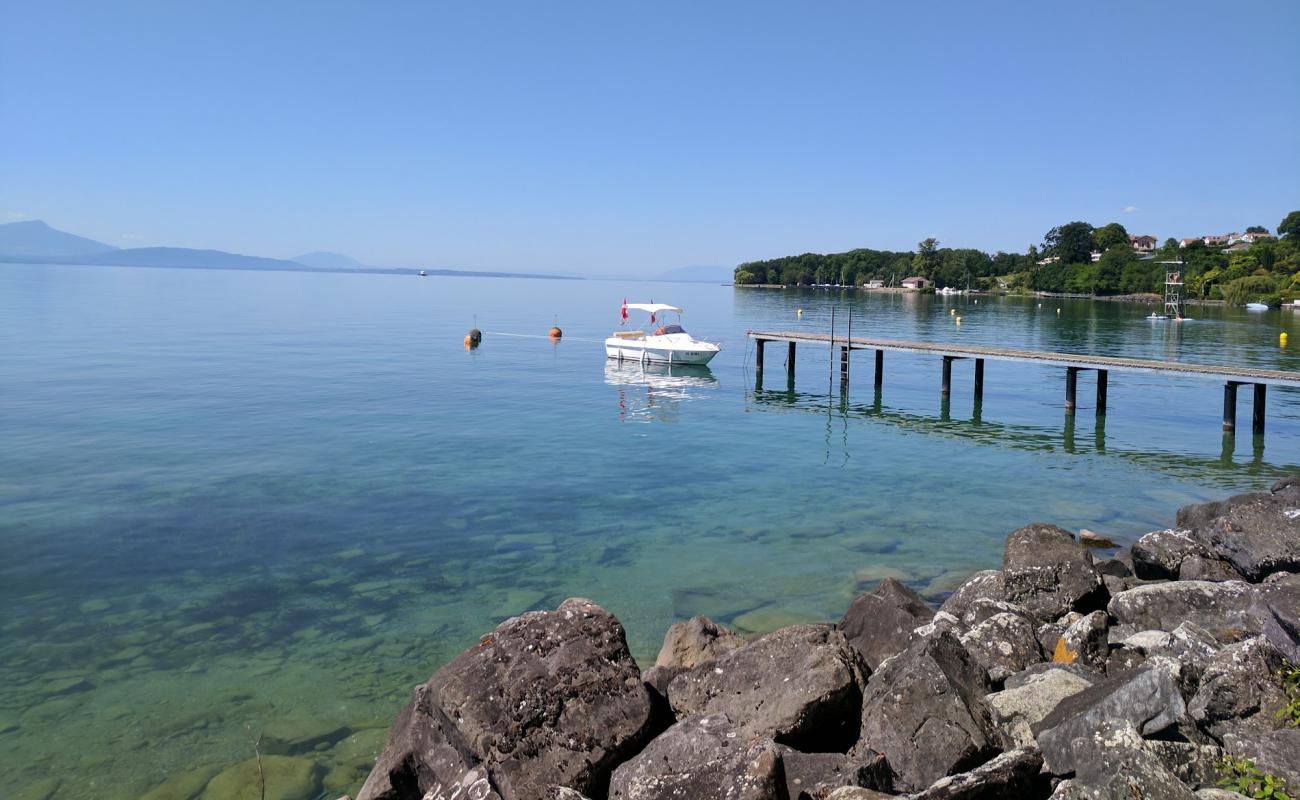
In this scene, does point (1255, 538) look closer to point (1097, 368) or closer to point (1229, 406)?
point (1229, 406)

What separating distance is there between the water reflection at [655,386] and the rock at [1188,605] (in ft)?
76.1

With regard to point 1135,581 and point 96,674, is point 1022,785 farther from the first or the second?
point 96,674

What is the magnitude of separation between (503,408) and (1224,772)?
30.5m

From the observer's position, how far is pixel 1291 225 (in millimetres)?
155750

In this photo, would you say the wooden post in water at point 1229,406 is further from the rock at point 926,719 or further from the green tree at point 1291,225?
the green tree at point 1291,225

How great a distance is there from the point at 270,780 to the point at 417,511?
1028 cm

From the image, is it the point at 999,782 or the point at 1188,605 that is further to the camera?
the point at 1188,605

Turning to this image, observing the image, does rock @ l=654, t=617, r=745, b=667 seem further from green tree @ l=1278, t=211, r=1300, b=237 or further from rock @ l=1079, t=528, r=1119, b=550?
green tree @ l=1278, t=211, r=1300, b=237

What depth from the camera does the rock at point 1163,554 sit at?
13359 millimetres

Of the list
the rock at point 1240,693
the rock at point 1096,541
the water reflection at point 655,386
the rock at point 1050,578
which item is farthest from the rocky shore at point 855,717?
the water reflection at point 655,386

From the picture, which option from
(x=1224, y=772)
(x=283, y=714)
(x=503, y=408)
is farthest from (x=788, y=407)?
(x=1224, y=772)

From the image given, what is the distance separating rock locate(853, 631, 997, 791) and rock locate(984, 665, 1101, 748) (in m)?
0.26

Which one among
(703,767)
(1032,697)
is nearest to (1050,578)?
(1032,697)

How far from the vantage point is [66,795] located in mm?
9227
